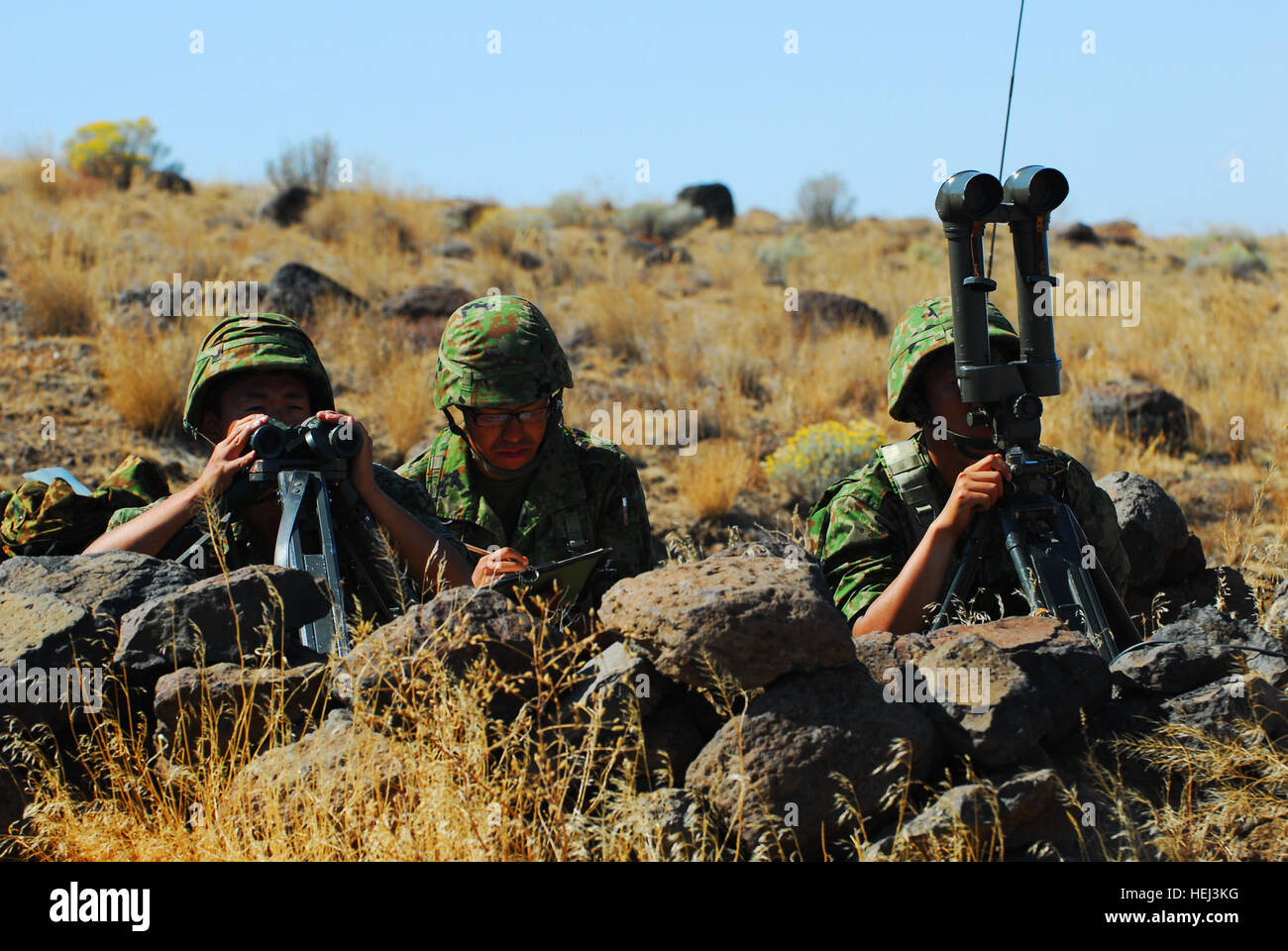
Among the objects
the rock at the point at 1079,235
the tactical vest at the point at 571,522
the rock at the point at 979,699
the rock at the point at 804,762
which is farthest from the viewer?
the rock at the point at 1079,235

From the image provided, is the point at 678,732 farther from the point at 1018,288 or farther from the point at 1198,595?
the point at 1198,595

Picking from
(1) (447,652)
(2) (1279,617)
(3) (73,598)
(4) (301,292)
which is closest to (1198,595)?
(2) (1279,617)

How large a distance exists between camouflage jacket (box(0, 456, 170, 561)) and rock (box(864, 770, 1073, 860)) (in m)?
2.87

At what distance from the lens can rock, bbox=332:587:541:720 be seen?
304 cm

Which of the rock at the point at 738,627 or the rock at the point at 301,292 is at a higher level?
the rock at the point at 301,292

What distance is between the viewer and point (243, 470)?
4027mm

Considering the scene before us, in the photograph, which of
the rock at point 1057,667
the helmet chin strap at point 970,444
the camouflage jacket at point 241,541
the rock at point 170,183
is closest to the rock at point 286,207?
the rock at point 170,183

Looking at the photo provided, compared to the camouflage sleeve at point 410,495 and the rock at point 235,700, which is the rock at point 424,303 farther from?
the rock at point 235,700

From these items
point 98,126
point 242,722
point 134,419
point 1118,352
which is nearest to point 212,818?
point 242,722

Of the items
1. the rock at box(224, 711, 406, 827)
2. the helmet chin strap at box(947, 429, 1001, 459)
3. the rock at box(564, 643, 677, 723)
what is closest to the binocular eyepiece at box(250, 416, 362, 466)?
the rock at box(224, 711, 406, 827)

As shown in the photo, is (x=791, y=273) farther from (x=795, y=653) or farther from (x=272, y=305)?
(x=795, y=653)

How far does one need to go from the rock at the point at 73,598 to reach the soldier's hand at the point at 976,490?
220cm

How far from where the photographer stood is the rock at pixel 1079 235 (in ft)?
82.1

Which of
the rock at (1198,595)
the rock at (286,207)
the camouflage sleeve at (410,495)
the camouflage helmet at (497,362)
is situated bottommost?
the rock at (1198,595)
